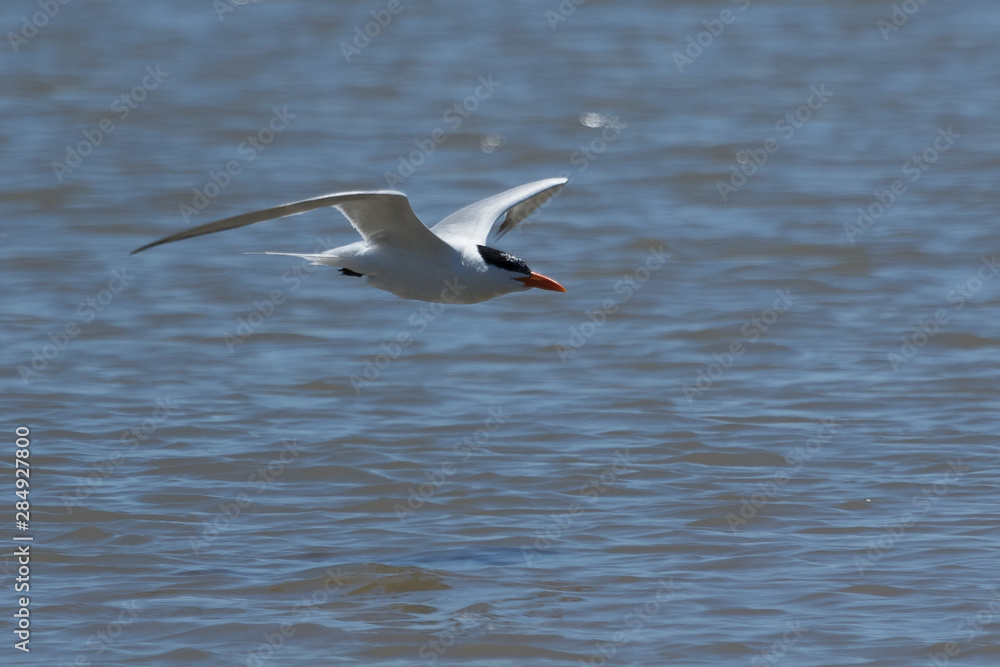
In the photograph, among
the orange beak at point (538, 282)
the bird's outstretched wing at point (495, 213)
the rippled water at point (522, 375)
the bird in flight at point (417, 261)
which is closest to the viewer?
the rippled water at point (522, 375)

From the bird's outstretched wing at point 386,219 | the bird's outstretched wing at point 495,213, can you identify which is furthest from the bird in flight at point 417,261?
the bird's outstretched wing at point 495,213

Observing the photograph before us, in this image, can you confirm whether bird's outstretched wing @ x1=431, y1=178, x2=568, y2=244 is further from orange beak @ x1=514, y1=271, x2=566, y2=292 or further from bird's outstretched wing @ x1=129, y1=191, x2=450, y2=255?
bird's outstretched wing @ x1=129, y1=191, x2=450, y2=255

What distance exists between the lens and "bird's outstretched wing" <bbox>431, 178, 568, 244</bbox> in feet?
25.5

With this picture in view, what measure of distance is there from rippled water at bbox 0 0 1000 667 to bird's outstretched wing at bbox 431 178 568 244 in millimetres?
1296

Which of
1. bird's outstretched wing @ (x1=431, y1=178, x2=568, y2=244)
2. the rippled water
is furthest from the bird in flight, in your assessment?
the rippled water

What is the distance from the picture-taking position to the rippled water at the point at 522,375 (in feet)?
21.0

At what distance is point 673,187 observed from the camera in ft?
48.8

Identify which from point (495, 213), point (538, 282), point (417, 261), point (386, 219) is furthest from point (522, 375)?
point (386, 219)

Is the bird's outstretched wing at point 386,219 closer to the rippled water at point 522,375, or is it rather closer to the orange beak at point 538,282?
the orange beak at point 538,282

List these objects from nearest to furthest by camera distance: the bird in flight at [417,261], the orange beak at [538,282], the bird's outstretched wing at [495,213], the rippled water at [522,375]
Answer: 1. the rippled water at [522,375]
2. the bird in flight at [417,261]
3. the orange beak at [538,282]
4. the bird's outstretched wing at [495,213]

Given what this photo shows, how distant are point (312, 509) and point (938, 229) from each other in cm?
750

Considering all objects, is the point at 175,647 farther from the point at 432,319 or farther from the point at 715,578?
the point at 432,319

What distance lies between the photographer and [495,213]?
7895 millimetres

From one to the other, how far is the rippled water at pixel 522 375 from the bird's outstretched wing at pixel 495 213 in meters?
1.30
